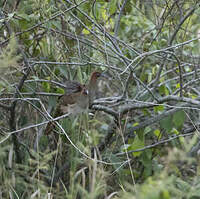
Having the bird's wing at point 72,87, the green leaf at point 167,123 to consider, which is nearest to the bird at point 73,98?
the bird's wing at point 72,87

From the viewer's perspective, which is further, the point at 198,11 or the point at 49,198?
the point at 198,11

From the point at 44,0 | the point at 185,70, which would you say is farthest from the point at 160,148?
the point at 44,0

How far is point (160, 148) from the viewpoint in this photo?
13.3 ft

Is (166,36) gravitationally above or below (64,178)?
above

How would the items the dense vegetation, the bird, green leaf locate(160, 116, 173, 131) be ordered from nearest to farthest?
the dense vegetation → the bird → green leaf locate(160, 116, 173, 131)

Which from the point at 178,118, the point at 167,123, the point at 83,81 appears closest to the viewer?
the point at 83,81

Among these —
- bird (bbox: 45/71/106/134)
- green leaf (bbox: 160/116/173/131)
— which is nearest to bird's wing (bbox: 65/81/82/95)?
bird (bbox: 45/71/106/134)

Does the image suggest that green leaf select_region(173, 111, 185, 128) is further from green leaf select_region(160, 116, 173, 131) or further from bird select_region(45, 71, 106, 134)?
bird select_region(45, 71, 106, 134)

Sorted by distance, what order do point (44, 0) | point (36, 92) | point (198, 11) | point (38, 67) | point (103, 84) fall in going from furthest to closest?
point (103, 84), point (38, 67), point (36, 92), point (198, 11), point (44, 0)

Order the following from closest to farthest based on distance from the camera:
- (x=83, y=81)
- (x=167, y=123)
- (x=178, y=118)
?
(x=83, y=81)
(x=178, y=118)
(x=167, y=123)

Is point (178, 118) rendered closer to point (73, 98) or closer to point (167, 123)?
point (167, 123)

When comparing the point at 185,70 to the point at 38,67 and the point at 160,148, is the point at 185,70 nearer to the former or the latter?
the point at 160,148

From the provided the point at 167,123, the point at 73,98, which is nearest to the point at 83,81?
the point at 73,98

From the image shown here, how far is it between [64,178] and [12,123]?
2.53 feet
